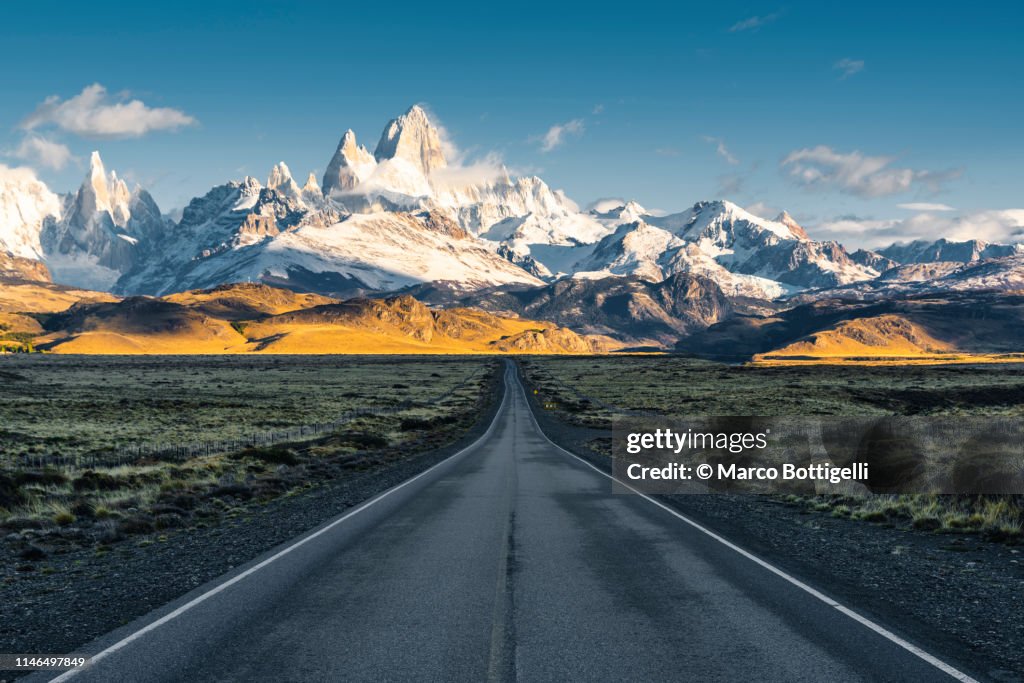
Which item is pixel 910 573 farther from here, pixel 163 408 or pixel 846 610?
pixel 163 408

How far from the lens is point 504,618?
9.48 m

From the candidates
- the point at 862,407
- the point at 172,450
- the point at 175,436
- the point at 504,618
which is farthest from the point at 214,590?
the point at 862,407

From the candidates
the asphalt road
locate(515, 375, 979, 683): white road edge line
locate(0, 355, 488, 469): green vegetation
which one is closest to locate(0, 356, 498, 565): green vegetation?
locate(0, 355, 488, 469): green vegetation

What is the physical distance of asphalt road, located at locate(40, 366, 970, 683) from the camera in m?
7.83

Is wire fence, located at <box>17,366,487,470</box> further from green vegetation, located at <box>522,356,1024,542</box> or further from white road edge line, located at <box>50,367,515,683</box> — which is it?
green vegetation, located at <box>522,356,1024,542</box>

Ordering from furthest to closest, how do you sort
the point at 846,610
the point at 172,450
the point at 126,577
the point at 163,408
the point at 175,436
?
the point at 163,408
the point at 175,436
the point at 172,450
the point at 126,577
the point at 846,610

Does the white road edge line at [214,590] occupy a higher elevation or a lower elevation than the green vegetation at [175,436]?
higher

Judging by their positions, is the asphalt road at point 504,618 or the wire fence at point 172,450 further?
the wire fence at point 172,450

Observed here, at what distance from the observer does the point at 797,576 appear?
11.6 m

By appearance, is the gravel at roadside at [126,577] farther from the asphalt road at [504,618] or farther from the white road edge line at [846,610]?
the white road edge line at [846,610]

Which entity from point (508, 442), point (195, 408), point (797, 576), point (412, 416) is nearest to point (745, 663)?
point (797, 576)

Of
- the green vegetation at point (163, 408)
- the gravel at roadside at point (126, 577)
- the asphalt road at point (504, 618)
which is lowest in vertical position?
the green vegetation at point (163, 408)

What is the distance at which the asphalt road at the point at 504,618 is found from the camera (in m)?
7.83

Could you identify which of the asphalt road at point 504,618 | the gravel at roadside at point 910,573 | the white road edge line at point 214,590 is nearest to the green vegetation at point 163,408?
the white road edge line at point 214,590
